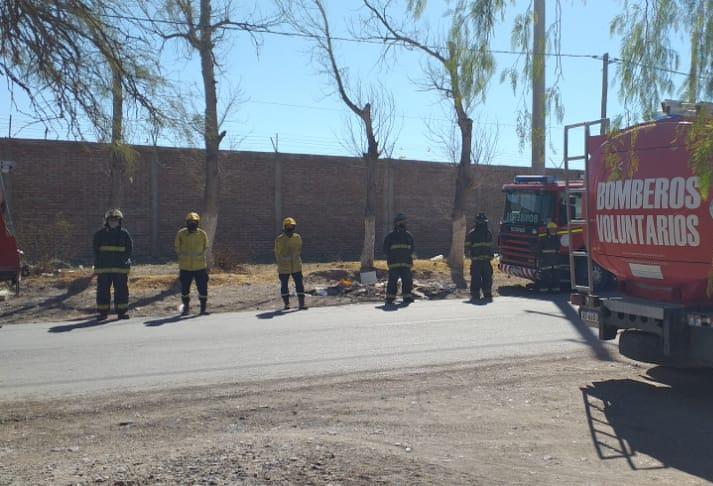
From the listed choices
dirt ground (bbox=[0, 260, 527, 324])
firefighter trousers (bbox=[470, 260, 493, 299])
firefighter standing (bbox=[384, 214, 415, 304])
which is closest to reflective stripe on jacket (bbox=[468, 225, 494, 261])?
firefighter trousers (bbox=[470, 260, 493, 299])

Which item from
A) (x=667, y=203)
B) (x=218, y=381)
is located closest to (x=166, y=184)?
(x=218, y=381)

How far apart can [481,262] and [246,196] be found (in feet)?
37.9

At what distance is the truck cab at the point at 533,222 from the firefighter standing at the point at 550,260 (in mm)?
65

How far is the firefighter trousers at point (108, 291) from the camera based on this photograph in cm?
1428

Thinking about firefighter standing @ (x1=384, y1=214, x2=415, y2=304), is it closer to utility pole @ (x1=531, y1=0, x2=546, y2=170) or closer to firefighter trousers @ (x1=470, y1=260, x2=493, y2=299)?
firefighter trousers @ (x1=470, y1=260, x2=493, y2=299)

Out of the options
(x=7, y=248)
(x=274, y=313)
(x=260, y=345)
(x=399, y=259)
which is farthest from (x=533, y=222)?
→ (x=7, y=248)

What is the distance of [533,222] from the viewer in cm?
1945

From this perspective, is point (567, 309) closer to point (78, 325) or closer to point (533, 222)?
point (533, 222)

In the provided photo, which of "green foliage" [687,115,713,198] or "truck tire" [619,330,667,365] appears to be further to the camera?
"truck tire" [619,330,667,365]

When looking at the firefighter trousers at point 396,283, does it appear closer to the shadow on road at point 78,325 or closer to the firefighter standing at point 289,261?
the firefighter standing at point 289,261

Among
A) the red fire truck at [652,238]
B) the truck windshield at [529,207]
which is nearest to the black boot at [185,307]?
the red fire truck at [652,238]

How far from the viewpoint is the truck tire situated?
8.67m

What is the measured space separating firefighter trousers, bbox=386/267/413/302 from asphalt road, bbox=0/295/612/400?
1.40 metres

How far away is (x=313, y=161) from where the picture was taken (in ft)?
95.6
